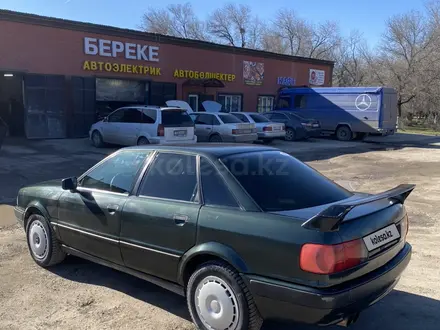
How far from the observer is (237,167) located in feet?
12.1

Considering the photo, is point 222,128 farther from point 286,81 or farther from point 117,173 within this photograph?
point 286,81

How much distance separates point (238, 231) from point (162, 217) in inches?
30.6

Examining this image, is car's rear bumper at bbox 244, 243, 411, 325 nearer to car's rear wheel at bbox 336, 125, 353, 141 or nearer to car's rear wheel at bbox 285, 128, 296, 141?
car's rear wheel at bbox 285, 128, 296, 141

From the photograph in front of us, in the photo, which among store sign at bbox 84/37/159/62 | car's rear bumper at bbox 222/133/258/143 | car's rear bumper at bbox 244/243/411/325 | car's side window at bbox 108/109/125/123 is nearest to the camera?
car's rear bumper at bbox 244/243/411/325

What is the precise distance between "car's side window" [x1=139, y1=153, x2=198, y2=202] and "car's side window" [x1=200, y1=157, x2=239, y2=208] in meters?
0.09

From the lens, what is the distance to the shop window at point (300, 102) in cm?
2514

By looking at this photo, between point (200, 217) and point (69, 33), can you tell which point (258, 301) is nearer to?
point (200, 217)

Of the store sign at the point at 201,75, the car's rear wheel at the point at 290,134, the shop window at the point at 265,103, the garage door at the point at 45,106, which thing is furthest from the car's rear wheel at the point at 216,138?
the shop window at the point at 265,103

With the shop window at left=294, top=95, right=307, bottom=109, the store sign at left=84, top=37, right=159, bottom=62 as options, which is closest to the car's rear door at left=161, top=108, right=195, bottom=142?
the store sign at left=84, top=37, right=159, bottom=62

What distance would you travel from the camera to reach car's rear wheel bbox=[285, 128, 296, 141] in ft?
72.8

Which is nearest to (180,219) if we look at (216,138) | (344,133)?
(216,138)

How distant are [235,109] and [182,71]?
190 inches

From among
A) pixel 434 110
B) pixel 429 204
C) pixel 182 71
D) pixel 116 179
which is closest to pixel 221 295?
pixel 116 179

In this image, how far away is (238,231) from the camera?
324 cm
